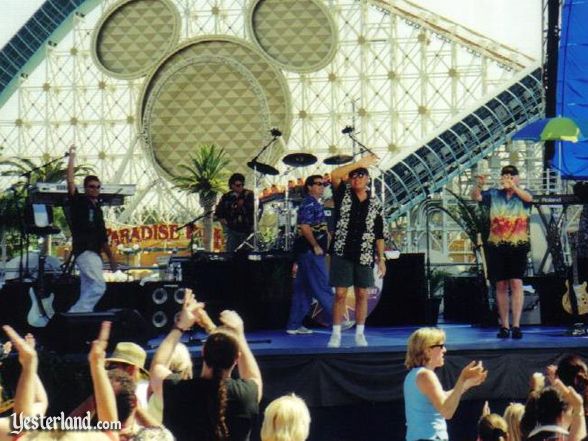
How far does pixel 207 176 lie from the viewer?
46469 mm

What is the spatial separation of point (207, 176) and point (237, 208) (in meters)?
34.2

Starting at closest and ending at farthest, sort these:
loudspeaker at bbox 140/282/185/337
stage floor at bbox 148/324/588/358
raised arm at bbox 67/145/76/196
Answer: stage floor at bbox 148/324/588/358
raised arm at bbox 67/145/76/196
loudspeaker at bbox 140/282/185/337

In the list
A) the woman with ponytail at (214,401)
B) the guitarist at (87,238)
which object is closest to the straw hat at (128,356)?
the woman with ponytail at (214,401)

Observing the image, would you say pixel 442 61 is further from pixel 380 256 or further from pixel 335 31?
pixel 380 256

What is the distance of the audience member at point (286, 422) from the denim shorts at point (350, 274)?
14.3 ft

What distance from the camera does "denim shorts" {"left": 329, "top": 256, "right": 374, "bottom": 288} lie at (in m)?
8.96

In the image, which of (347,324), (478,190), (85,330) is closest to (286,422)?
(85,330)

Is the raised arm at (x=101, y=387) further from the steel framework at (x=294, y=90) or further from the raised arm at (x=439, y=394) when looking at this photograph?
the steel framework at (x=294, y=90)

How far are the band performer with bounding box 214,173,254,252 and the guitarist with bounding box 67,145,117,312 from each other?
2647 mm

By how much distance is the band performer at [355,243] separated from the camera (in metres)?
8.96

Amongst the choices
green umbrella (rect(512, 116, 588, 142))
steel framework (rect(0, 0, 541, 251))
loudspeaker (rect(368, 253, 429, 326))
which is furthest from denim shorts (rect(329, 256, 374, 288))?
steel framework (rect(0, 0, 541, 251))

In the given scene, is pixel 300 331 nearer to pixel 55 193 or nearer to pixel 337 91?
pixel 55 193

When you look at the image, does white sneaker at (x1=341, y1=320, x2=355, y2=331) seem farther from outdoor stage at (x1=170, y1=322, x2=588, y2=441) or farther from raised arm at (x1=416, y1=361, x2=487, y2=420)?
raised arm at (x1=416, y1=361, x2=487, y2=420)

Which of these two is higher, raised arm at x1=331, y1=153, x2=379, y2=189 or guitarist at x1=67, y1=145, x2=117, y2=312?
raised arm at x1=331, y1=153, x2=379, y2=189
